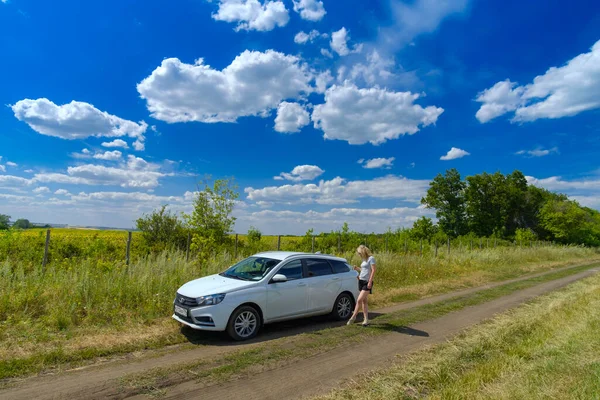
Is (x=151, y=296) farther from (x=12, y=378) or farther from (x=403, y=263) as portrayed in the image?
(x=403, y=263)

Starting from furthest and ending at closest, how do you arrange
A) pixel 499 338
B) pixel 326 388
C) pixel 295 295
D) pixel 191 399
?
pixel 295 295, pixel 499 338, pixel 326 388, pixel 191 399

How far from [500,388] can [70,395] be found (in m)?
5.37

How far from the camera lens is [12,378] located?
510cm

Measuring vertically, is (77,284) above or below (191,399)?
above

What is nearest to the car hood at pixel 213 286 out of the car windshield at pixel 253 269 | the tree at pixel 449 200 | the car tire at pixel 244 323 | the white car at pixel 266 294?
the white car at pixel 266 294

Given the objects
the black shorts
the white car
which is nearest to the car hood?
Answer: the white car

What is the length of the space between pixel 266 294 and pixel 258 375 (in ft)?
7.66

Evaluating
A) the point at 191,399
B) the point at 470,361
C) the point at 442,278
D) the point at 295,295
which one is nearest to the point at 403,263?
the point at 442,278

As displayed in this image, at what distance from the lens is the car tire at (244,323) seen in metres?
7.07

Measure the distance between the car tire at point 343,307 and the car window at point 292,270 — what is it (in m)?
1.37

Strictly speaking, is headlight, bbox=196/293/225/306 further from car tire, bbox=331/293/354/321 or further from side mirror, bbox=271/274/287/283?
car tire, bbox=331/293/354/321

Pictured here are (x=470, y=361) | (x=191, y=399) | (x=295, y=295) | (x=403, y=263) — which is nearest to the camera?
(x=191, y=399)

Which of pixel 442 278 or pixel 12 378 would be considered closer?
pixel 12 378

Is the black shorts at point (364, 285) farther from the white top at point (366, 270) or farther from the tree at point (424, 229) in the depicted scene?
the tree at point (424, 229)
